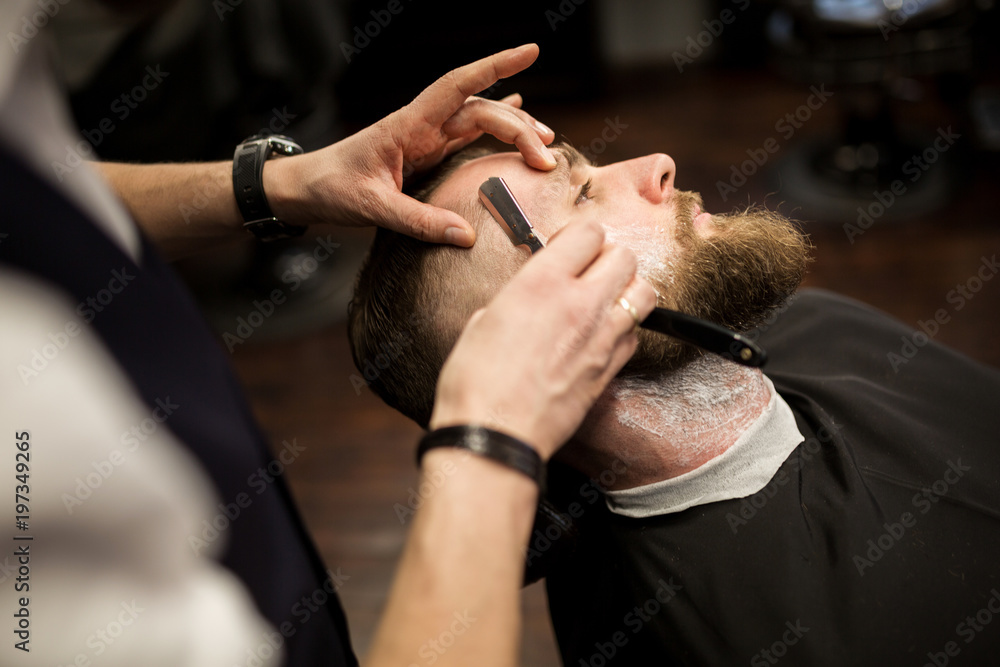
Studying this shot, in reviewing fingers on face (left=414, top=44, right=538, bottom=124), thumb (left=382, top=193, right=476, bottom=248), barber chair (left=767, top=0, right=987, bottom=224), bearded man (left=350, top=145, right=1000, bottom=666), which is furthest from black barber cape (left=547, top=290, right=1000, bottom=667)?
barber chair (left=767, top=0, right=987, bottom=224)

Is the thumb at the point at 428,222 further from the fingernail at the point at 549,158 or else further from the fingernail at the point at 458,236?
the fingernail at the point at 549,158

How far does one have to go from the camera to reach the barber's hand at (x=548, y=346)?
30.2 inches

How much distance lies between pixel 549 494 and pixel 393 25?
3301 millimetres

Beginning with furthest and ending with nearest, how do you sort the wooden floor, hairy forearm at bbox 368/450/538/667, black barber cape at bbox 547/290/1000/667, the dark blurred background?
the dark blurred background < the wooden floor < black barber cape at bbox 547/290/1000/667 < hairy forearm at bbox 368/450/538/667

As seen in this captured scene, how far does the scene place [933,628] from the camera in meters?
0.99

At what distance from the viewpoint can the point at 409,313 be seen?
1185mm

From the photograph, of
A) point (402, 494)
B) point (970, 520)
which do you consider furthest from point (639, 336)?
point (402, 494)

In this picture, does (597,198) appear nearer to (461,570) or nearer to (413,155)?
(413,155)

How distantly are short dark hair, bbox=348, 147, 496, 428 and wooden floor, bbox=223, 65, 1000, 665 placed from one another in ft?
3.39

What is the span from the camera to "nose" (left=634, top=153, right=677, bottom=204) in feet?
3.95

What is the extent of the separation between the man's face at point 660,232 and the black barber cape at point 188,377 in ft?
1.40

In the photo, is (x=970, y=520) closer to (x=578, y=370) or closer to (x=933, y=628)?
(x=933, y=628)

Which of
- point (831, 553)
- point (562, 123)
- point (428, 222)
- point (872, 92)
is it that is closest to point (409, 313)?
point (428, 222)

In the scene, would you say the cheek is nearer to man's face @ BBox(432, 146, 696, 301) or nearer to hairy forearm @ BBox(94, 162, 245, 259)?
man's face @ BBox(432, 146, 696, 301)
